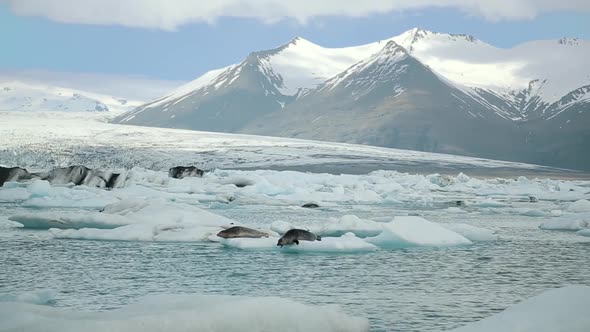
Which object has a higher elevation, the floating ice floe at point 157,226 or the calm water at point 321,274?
the floating ice floe at point 157,226

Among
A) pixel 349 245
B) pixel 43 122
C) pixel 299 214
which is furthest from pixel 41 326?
pixel 43 122

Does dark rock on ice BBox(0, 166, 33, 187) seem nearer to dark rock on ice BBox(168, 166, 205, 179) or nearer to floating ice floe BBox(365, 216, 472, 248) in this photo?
dark rock on ice BBox(168, 166, 205, 179)

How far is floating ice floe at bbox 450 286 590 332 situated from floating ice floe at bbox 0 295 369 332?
72.2 inches

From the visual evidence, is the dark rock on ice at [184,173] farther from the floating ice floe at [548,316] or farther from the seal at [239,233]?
the floating ice floe at [548,316]

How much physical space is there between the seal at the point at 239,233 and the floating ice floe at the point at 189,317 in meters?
10.1

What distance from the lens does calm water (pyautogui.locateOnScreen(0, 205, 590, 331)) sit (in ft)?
38.8

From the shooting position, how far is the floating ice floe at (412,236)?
19609mm

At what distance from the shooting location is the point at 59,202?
→ 3288cm

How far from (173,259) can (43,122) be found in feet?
342

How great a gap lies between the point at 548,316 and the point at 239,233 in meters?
12.4

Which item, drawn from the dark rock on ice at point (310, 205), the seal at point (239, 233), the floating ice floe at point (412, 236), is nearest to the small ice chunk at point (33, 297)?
the seal at point (239, 233)

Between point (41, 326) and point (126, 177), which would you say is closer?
point (41, 326)

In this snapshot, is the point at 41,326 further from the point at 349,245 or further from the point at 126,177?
the point at 126,177

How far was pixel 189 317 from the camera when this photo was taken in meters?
8.08
